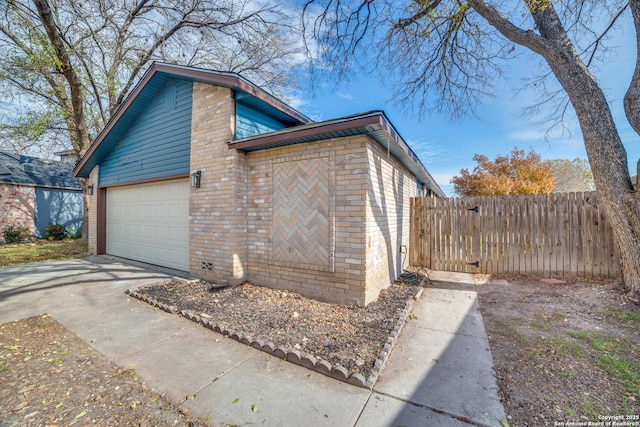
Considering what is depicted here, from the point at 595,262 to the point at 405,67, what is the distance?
271 inches

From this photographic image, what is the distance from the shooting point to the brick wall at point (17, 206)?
12.2 metres

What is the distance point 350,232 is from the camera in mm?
4234

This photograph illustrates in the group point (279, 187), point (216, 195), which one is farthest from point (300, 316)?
point (216, 195)

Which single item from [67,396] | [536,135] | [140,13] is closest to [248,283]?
[67,396]

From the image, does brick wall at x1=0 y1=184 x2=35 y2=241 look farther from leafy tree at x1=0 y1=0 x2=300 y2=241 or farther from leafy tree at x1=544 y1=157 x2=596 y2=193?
leafy tree at x1=544 y1=157 x2=596 y2=193

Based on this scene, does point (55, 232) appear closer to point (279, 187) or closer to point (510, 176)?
point (279, 187)

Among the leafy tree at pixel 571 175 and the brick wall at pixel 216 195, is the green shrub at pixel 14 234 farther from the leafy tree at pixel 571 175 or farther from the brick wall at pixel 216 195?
the leafy tree at pixel 571 175

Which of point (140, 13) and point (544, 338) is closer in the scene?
point (544, 338)

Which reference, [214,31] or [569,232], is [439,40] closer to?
[569,232]

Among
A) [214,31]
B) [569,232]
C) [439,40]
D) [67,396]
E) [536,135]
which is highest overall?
[214,31]

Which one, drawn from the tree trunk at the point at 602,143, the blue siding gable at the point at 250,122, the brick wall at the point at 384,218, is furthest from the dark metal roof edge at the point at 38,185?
the tree trunk at the point at 602,143

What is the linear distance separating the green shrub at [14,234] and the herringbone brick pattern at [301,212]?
1534 centimetres

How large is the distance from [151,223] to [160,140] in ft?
7.56

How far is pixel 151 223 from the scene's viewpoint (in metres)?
7.26
